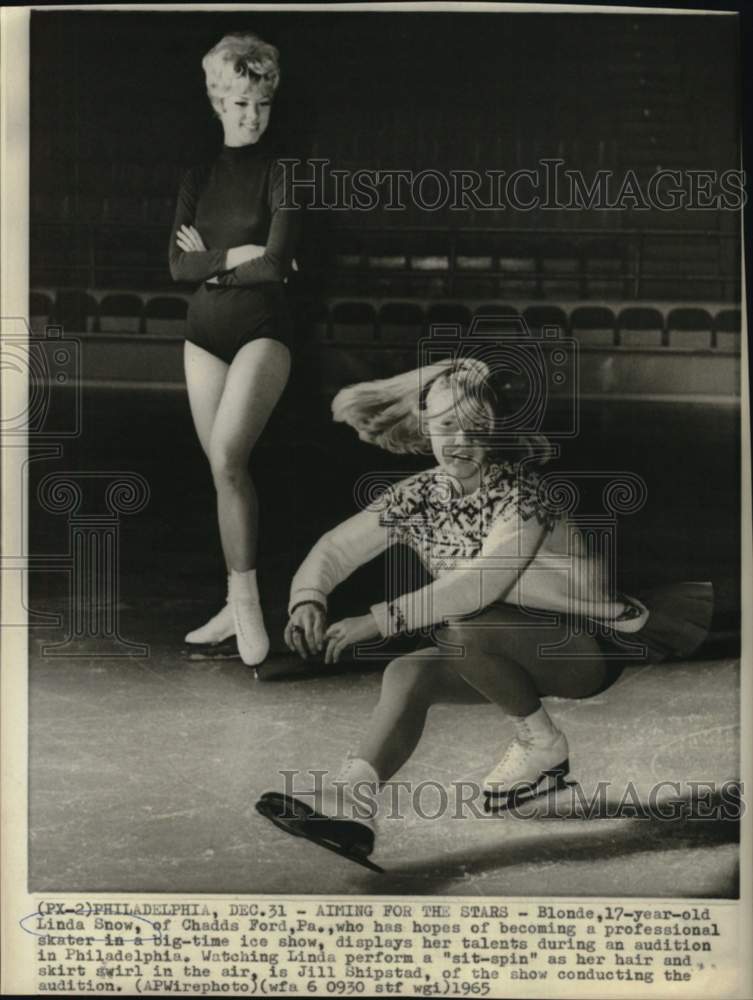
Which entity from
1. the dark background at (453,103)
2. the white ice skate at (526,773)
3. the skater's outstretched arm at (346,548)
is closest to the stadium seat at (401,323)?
the dark background at (453,103)

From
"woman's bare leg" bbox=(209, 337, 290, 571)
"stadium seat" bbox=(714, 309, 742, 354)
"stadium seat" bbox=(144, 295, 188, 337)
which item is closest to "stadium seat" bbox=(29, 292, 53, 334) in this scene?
"stadium seat" bbox=(144, 295, 188, 337)

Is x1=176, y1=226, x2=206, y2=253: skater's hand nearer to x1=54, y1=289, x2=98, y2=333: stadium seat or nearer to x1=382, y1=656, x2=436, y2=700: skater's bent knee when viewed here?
x1=54, y1=289, x2=98, y2=333: stadium seat

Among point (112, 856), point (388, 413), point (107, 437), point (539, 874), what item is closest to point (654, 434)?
point (388, 413)

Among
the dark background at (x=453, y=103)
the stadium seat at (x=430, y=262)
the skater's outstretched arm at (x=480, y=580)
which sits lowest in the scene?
the skater's outstretched arm at (x=480, y=580)

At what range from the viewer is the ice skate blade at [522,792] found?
300 cm

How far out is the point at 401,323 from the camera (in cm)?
305

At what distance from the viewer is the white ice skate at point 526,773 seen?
301 cm

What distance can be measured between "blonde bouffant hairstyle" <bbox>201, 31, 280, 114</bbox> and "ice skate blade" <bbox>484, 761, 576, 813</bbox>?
216cm

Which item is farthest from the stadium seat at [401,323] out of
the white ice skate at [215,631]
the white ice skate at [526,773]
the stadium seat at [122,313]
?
the white ice skate at [526,773]

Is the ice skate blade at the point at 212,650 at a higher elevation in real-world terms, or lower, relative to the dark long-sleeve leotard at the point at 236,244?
lower

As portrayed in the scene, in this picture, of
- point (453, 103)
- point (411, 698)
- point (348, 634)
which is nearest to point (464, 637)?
point (411, 698)

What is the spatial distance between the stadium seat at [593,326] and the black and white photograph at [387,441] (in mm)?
10

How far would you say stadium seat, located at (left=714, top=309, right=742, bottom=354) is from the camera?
10.0ft
